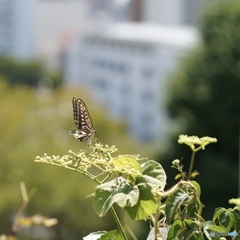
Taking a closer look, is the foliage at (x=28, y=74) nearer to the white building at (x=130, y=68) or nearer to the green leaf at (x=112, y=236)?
the white building at (x=130, y=68)

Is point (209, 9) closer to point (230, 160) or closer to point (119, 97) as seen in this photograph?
point (230, 160)

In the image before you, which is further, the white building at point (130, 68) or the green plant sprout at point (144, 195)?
the white building at point (130, 68)

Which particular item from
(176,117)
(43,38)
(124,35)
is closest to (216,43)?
(176,117)

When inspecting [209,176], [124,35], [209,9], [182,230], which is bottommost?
[124,35]

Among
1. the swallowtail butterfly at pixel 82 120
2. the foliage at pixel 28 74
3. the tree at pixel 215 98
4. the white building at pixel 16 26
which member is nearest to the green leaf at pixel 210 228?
the swallowtail butterfly at pixel 82 120

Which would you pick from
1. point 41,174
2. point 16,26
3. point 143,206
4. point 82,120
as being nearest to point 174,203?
point 143,206

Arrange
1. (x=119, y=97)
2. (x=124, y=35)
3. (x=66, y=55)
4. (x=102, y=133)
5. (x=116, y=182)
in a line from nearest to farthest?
1. (x=116, y=182)
2. (x=102, y=133)
3. (x=119, y=97)
4. (x=124, y=35)
5. (x=66, y=55)
